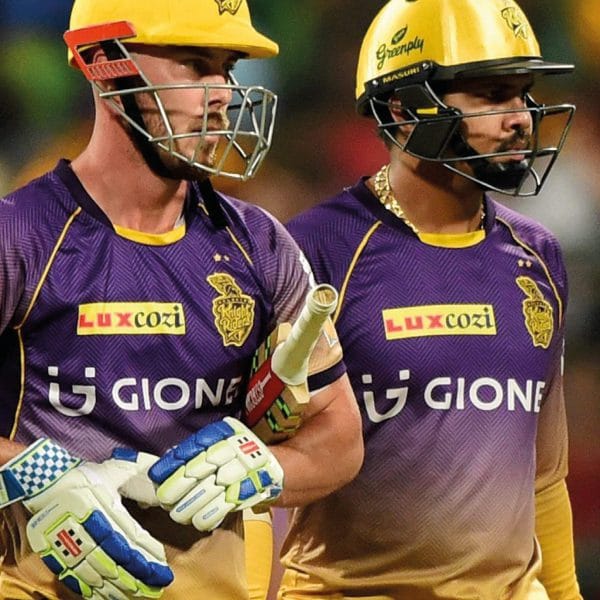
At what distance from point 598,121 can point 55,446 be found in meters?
3.05

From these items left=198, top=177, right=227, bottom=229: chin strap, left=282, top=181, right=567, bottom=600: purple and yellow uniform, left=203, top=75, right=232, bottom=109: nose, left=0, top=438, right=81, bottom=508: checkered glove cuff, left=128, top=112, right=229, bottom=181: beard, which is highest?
left=203, top=75, right=232, bottom=109: nose

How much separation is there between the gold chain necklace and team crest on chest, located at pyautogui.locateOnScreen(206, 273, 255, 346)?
56 centimetres

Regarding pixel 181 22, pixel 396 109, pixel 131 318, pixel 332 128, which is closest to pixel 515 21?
pixel 396 109

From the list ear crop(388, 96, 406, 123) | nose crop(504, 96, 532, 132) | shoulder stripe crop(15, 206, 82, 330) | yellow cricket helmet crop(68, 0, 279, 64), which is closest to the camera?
shoulder stripe crop(15, 206, 82, 330)

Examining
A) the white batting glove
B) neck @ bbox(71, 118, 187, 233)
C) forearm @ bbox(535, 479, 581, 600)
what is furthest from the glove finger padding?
forearm @ bbox(535, 479, 581, 600)

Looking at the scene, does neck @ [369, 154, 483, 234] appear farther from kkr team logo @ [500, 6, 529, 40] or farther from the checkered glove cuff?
the checkered glove cuff

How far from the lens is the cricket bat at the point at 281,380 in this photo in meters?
2.23

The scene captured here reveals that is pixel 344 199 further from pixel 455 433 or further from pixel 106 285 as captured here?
pixel 106 285

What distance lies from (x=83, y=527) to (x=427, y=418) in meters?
0.80

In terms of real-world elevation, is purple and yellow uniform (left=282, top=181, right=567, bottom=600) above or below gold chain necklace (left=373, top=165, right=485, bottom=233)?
below

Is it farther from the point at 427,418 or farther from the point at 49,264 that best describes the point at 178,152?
the point at 427,418

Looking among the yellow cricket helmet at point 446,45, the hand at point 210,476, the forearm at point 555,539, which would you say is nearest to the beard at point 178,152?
the hand at point 210,476

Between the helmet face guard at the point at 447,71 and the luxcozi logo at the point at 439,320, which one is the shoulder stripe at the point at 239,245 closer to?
A: the luxcozi logo at the point at 439,320

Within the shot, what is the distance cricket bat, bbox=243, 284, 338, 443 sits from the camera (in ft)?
7.32
